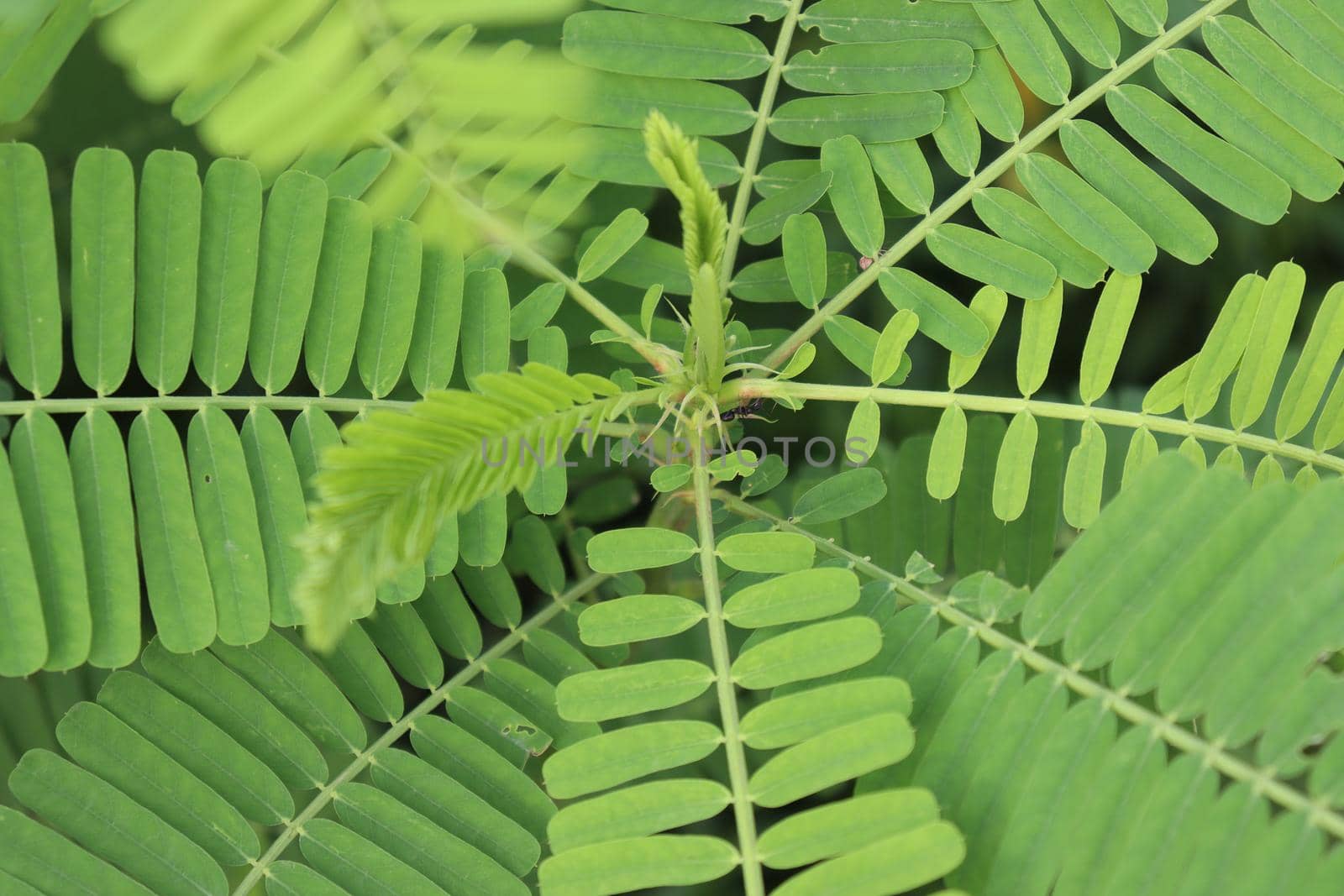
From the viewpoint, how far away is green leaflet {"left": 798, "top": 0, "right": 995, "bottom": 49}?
120 cm

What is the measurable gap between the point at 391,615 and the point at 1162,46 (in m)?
1.09

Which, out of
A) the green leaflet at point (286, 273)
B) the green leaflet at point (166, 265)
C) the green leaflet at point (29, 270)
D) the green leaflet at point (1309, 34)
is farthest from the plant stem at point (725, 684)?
the green leaflet at point (1309, 34)

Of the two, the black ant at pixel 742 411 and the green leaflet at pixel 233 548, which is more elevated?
the black ant at pixel 742 411

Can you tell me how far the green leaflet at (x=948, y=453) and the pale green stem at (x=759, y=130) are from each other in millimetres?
307

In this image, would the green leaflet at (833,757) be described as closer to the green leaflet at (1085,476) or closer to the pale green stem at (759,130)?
the green leaflet at (1085,476)

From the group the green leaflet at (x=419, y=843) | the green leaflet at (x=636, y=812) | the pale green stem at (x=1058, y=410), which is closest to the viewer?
the green leaflet at (x=636, y=812)

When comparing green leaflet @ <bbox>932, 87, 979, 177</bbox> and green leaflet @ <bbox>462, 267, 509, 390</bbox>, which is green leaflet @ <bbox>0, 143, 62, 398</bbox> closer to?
green leaflet @ <bbox>462, 267, 509, 390</bbox>

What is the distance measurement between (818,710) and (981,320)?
497 millimetres

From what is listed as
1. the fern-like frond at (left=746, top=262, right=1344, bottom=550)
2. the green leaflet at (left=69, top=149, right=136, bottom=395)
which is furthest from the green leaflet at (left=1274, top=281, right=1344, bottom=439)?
the green leaflet at (left=69, top=149, right=136, bottom=395)

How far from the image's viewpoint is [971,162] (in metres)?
1.23

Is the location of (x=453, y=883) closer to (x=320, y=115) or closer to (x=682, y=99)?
(x=320, y=115)

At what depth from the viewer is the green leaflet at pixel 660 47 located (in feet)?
3.79

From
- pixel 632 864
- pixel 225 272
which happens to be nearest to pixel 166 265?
pixel 225 272

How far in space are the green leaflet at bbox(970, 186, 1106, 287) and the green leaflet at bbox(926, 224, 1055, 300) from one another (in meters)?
0.02
